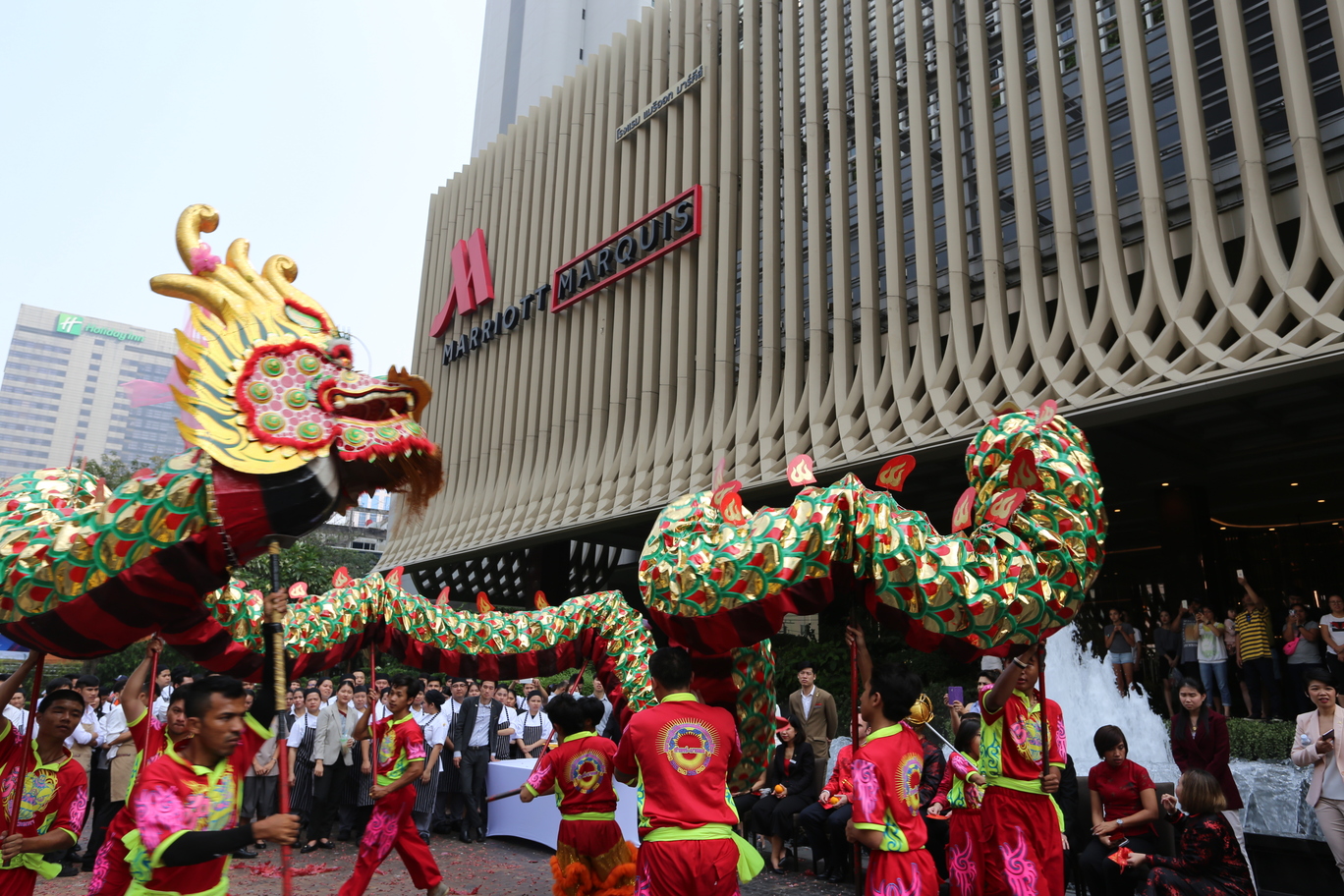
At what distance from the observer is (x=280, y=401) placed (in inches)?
141

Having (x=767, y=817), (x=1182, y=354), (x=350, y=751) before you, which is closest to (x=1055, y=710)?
(x=767, y=817)

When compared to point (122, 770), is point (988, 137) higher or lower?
higher

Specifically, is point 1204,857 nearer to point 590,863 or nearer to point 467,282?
point 590,863

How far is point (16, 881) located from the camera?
3.85m

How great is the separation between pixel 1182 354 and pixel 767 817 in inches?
237

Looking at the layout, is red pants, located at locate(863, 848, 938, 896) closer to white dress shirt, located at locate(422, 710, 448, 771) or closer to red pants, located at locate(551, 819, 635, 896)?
red pants, located at locate(551, 819, 635, 896)

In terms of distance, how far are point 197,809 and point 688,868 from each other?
1.77 m

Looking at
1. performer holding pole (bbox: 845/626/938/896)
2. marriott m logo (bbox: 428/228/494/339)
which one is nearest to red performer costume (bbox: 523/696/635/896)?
performer holding pole (bbox: 845/626/938/896)

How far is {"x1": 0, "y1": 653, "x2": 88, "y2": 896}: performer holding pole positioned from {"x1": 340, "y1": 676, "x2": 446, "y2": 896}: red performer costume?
1898mm

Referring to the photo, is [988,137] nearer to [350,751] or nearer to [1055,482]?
[1055,482]

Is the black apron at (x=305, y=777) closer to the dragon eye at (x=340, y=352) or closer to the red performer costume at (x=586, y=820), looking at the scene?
the red performer costume at (x=586, y=820)

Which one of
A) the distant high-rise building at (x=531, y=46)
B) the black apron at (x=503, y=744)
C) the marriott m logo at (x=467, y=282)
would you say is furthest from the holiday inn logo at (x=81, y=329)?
the black apron at (x=503, y=744)

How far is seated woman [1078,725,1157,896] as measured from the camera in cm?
543

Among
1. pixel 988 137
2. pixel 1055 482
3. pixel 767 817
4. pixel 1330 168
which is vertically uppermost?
pixel 988 137
